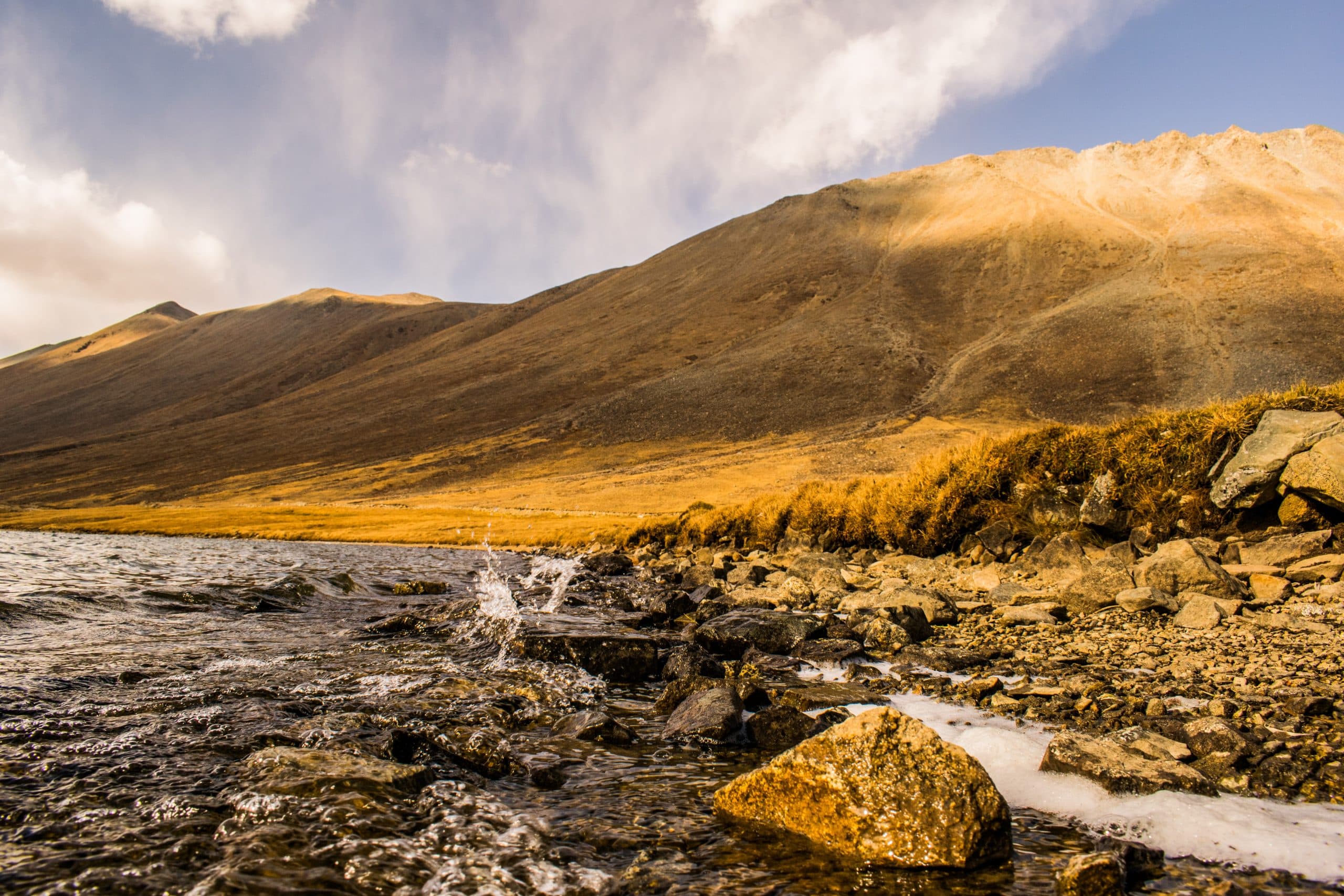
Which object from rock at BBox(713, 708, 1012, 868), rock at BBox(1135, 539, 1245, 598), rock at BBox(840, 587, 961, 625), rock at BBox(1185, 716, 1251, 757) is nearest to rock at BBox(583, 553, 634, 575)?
rock at BBox(840, 587, 961, 625)

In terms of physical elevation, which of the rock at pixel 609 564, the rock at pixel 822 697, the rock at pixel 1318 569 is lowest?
the rock at pixel 609 564

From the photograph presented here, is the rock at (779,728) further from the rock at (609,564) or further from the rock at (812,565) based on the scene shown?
the rock at (609,564)

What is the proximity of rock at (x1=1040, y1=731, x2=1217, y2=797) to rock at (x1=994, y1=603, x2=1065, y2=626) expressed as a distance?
5465mm

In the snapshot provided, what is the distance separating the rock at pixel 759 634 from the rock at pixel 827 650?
252 mm

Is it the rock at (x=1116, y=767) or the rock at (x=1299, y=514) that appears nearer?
the rock at (x=1116, y=767)

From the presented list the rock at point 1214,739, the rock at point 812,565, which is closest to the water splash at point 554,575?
the rock at point 812,565

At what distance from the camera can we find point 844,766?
18.4ft

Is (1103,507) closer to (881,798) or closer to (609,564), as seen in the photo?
(881,798)

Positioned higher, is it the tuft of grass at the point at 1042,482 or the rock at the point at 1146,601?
the tuft of grass at the point at 1042,482

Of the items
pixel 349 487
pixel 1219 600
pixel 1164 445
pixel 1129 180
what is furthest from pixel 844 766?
pixel 1129 180

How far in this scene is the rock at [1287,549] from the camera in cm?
1112

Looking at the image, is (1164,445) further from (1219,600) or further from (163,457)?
(163,457)

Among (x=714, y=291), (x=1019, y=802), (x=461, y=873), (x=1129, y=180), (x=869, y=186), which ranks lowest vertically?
(x=1019, y=802)

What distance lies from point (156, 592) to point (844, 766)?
2134 cm
